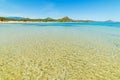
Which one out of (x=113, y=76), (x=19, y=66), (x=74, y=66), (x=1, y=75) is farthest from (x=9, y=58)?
(x=113, y=76)

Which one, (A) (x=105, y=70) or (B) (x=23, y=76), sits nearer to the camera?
(B) (x=23, y=76)

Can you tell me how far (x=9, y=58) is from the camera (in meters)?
10.3

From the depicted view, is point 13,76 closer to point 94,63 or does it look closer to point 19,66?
point 19,66

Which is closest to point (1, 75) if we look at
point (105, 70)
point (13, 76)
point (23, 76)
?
point (13, 76)

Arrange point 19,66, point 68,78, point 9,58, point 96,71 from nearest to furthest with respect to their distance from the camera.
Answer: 1. point 68,78
2. point 96,71
3. point 19,66
4. point 9,58

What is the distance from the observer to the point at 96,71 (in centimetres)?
807

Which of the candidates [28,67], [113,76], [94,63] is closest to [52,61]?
[28,67]

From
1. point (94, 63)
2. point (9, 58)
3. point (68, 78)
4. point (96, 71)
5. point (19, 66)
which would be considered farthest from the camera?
point (9, 58)

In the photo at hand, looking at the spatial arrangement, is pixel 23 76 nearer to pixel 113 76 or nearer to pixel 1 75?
pixel 1 75

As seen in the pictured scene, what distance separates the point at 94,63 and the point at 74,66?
1.66 metres

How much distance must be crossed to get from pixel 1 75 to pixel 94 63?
605cm

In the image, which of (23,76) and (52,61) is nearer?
(23,76)

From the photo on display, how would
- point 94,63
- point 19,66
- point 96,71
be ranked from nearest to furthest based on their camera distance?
1. point 96,71
2. point 19,66
3. point 94,63

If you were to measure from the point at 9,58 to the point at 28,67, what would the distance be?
2.60 m
